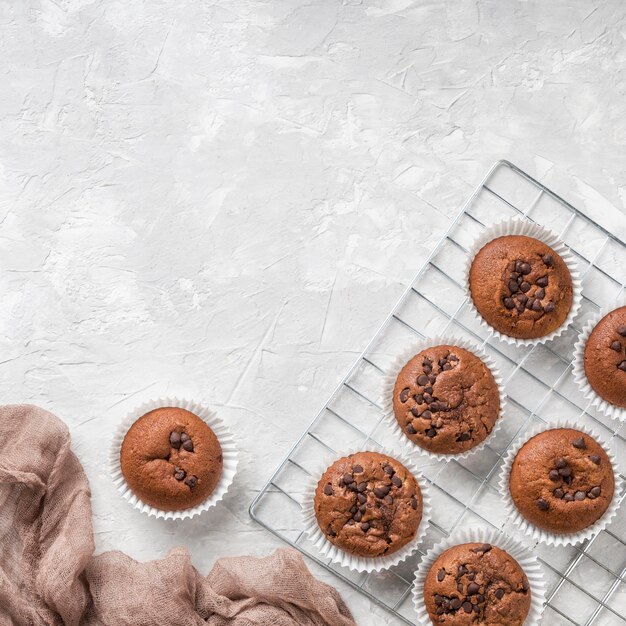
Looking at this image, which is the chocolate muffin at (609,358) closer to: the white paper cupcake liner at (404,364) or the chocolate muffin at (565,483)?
the chocolate muffin at (565,483)

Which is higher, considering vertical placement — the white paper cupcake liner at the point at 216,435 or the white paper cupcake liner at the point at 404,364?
the white paper cupcake liner at the point at 404,364

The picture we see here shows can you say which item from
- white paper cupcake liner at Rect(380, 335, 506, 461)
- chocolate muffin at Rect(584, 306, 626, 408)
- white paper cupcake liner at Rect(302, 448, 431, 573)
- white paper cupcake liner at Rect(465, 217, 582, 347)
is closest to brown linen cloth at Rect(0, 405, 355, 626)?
white paper cupcake liner at Rect(302, 448, 431, 573)

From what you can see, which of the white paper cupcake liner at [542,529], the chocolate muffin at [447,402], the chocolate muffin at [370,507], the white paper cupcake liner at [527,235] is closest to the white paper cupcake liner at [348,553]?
the chocolate muffin at [370,507]

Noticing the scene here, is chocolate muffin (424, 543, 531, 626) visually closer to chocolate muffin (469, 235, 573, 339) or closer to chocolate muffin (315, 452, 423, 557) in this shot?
chocolate muffin (315, 452, 423, 557)

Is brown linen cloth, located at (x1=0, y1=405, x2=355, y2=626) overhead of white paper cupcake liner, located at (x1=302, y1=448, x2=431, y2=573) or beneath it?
beneath

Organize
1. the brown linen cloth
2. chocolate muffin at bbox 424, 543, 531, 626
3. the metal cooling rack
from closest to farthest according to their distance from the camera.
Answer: chocolate muffin at bbox 424, 543, 531, 626 < the brown linen cloth < the metal cooling rack

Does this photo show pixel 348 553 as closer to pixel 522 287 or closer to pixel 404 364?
pixel 404 364

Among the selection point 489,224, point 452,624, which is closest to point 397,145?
point 489,224

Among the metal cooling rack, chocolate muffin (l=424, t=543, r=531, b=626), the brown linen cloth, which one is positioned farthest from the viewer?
the metal cooling rack
